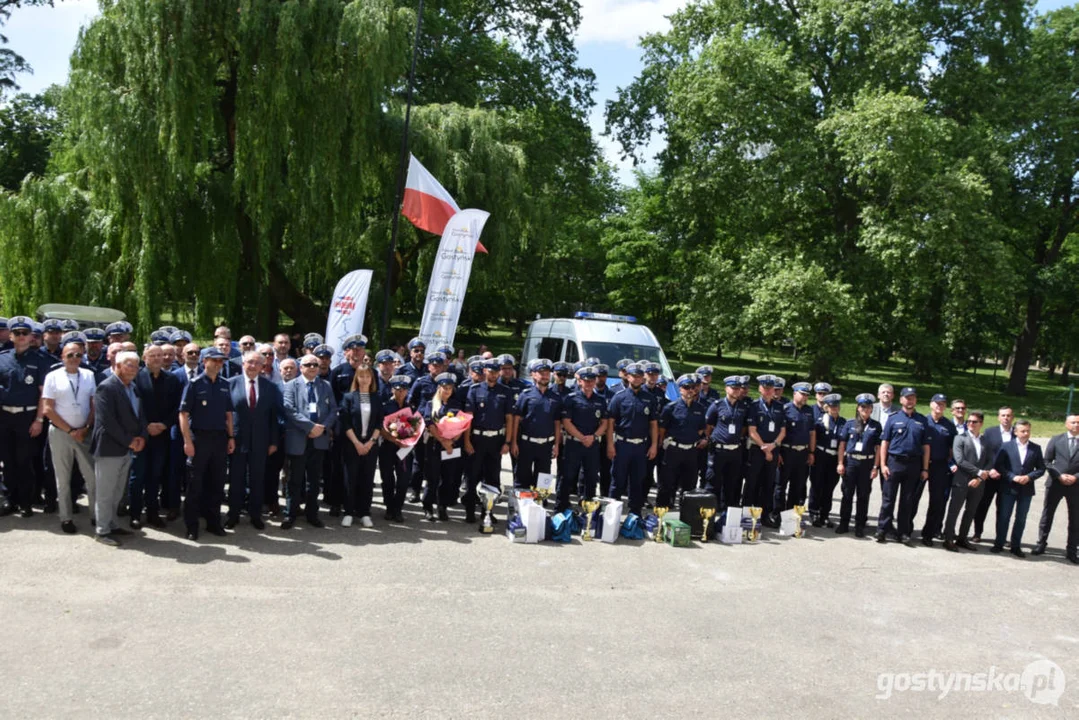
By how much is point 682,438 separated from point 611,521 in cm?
172

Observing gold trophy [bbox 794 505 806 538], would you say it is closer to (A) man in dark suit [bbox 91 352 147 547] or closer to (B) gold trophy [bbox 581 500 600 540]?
(B) gold trophy [bbox 581 500 600 540]

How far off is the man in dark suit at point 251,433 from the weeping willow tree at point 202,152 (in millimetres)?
8566

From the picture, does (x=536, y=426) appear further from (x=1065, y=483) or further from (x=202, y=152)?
(x=202, y=152)

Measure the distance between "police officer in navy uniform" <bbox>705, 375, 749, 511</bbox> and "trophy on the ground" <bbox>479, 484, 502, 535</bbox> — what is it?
2.89 metres

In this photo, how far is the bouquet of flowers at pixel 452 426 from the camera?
28.7 feet

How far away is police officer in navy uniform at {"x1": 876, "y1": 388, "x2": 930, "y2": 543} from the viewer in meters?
9.27

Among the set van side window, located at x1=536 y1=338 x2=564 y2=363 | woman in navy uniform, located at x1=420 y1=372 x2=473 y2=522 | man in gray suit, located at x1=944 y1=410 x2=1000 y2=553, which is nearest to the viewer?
woman in navy uniform, located at x1=420 y1=372 x2=473 y2=522

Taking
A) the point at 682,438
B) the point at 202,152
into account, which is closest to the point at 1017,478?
the point at 682,438

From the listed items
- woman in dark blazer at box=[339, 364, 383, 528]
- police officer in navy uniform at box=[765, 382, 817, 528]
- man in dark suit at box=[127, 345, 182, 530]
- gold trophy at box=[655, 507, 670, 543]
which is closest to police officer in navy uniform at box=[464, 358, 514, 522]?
woman in dark blazer at box=[339, 364, 383, 528]

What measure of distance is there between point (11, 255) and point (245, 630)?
13.9 meters

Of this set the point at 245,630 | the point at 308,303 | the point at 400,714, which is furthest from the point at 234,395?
the point at 308,303

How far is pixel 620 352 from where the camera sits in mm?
14547

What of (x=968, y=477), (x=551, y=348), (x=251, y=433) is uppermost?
(x=551, y=348)

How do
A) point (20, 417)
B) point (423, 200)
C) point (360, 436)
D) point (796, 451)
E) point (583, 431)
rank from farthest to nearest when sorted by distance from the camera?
A: point (423, 200) < point (796, 451) < point (583, 431) < point (360, 436) < point (20, 417)
